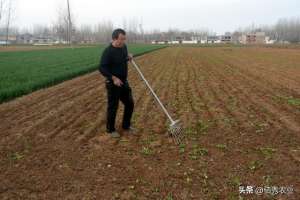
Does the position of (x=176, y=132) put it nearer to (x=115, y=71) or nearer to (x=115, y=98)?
(x=115, y=98)

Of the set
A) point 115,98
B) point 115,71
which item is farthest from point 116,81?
point 115,98

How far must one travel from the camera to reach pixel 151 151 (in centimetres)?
548

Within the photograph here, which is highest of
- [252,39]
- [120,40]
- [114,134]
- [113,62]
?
[252,39]

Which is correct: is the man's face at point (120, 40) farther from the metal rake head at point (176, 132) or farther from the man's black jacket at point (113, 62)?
the metal rake head at point (176, 132)

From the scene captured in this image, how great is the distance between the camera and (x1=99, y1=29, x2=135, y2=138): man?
5.81 m

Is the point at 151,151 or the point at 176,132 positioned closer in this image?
the point at 151,151

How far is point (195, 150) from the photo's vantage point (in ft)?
18.0

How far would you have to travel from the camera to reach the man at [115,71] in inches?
229

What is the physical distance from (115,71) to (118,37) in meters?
0.62

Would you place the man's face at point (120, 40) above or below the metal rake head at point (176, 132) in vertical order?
above

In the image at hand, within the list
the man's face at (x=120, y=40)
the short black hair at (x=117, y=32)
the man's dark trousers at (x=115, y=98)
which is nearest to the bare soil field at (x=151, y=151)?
the man's dark trousers at (x=115, y=98)

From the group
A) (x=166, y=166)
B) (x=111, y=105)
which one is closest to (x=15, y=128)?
(x=111, y=105)

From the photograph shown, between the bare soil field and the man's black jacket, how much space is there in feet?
4.06

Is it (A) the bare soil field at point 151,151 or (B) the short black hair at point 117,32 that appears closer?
(A) the bare soil field at point 151,151
